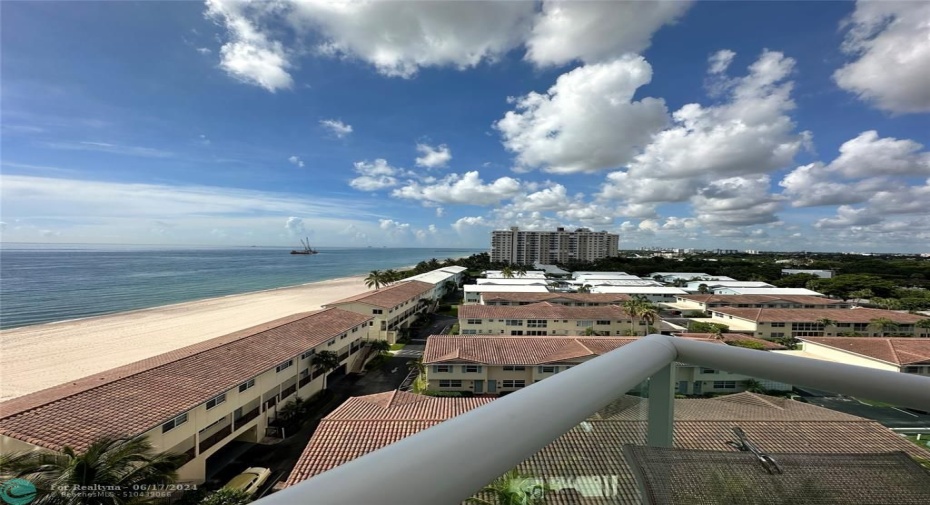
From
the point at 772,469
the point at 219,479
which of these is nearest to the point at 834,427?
the point at 772,469

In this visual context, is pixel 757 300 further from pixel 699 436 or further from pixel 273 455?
pixel 699 436

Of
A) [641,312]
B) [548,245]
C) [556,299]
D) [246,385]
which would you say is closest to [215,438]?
[246,385]

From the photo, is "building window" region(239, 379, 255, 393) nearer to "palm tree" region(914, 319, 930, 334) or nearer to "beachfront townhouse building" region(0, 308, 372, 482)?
"beachfront townhouse building" region(0, 308, 372, 482)

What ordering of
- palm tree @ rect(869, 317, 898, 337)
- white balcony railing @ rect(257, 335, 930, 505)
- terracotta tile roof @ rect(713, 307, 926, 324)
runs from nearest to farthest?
white balcony railing @ rect(257, 335, 930, 505), palm tree @ rect(869, 317, 898, 337), terracotta tile roof @ rect(713, 307, 926, 324)

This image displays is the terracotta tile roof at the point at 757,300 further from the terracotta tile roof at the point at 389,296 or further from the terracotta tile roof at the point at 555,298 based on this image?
the terracotta tile roof at the point at 389,296

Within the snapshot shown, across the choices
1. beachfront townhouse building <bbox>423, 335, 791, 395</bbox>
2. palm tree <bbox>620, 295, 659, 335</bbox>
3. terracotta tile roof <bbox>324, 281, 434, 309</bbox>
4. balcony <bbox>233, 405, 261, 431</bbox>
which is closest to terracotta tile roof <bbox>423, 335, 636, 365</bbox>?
beachfront townhouse building <bbox>423, 335, 791, 395</bbox>

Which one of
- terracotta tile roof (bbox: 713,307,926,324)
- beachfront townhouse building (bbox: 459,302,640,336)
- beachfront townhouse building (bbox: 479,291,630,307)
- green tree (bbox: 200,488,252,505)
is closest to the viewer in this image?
green tree (bbox: 200,488,252,505)
